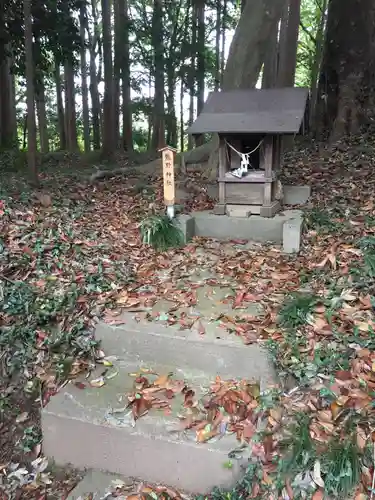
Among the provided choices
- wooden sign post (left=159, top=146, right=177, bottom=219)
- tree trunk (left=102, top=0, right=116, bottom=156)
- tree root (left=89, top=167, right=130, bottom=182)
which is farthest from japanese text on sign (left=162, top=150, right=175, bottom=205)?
tree trunk (left=102, top=0, right=116, bottom=156)

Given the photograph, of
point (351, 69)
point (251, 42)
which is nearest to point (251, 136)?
point (251, 42)

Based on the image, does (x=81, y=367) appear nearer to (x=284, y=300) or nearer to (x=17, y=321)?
(x=17, y=321)

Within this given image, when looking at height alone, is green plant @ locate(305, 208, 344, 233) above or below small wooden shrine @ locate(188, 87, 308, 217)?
below

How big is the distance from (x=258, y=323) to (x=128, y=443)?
5.46 ft

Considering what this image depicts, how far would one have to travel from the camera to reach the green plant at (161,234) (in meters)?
6.09

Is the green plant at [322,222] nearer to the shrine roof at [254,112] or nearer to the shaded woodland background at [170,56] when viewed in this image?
the shrine roof at [254,112]

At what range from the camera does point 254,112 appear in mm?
6062

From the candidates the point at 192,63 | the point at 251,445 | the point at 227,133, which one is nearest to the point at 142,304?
the point at 251,445

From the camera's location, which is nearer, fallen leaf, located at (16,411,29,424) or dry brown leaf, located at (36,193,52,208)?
fallen leaf, located at (16,411,29,424)

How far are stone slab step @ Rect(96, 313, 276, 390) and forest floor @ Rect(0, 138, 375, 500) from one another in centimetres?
15

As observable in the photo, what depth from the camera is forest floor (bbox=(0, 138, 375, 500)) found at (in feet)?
9.61

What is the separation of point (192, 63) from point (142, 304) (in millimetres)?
13346

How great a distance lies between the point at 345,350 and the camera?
3.54 m

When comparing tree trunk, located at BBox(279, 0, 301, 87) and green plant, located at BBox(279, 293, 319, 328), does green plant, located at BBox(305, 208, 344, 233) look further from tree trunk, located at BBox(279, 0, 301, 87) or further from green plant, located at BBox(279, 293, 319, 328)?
tree trunk, located at BBox(279, 0, 301, 87)
